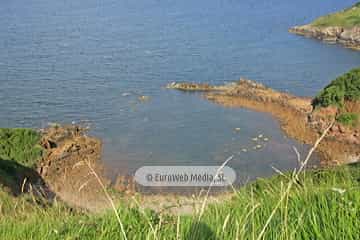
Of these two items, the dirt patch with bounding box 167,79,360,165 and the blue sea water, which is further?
the blue sea water

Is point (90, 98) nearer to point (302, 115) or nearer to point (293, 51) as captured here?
point (302, 115)

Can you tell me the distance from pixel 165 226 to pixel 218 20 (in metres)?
74.4

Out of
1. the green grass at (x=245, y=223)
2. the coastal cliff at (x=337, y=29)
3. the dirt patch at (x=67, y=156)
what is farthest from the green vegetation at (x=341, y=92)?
the green grass at (x=245, y=223)

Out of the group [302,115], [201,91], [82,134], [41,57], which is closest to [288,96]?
[302,115]

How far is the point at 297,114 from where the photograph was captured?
38.1 m

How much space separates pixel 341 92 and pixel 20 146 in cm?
2219

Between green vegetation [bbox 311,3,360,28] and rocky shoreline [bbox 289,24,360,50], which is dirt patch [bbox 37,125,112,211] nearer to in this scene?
rocky shoreline [bbox 289,24,360,50]

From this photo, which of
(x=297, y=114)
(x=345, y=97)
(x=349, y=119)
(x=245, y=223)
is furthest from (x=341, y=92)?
(x=245, y=223)

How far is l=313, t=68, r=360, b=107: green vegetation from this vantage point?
35.4 m

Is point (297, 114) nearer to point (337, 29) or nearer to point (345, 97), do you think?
point (345, 97)

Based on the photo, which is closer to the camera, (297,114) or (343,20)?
(297,114)

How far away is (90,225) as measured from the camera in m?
3.21

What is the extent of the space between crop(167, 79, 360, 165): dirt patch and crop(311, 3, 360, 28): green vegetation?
30000 mm

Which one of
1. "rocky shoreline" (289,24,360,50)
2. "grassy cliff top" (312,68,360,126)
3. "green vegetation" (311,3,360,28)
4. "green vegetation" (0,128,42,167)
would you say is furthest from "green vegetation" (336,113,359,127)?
"green vegetation" (311,3,360,28)
